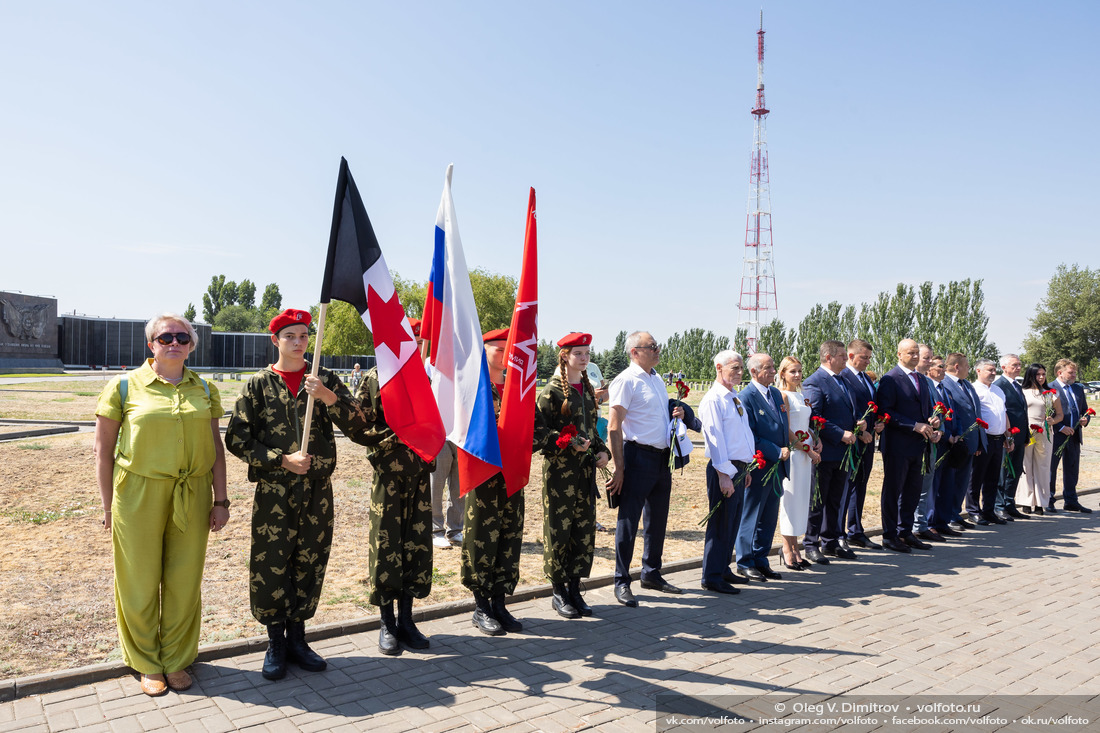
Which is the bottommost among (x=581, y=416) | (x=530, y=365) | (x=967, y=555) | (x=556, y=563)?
(x=967, y=555)

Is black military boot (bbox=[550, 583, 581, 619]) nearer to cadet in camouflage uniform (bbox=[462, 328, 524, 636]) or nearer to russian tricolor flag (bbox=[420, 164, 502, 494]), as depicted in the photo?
cadet in camouflage uniform (bbox=[462, 328, 524, 636])

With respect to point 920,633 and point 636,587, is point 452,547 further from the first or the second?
point 920,633

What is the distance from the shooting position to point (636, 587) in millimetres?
6594

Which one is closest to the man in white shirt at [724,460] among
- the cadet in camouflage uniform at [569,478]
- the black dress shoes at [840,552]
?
the cadet in camouflage uniform at [569,478]

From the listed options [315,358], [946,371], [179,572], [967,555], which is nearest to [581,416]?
[315,358]

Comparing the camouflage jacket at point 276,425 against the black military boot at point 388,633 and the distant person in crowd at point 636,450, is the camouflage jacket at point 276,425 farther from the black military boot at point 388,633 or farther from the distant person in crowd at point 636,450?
the distant person in crowd at point 636,450

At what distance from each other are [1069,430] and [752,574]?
761cm

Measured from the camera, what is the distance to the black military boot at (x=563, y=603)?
18.6 ft

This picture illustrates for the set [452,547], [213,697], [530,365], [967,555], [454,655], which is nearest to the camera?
[213,697]

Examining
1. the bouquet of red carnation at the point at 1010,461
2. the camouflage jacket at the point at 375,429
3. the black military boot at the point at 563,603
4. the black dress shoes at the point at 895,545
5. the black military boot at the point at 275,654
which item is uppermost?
the camouflage jacket at the point at 375,429

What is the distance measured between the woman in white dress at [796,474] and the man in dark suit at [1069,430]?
6.50 metres

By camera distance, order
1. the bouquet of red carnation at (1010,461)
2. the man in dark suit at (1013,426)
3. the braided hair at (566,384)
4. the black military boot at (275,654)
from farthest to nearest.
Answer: the man in dark suit at (1013,426) → the bouquet of red carnation at (1010,461) → the braided hair at (566,384) → the black military boot at (275,654)

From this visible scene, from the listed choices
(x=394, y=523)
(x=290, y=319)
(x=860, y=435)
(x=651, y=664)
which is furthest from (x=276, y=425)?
(x=860, y=435)

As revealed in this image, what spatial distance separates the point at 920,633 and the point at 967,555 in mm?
3375
